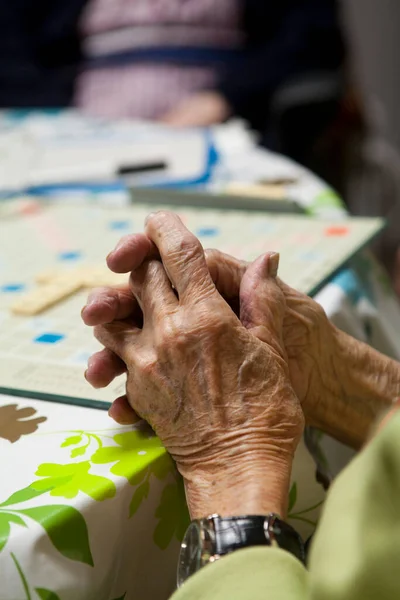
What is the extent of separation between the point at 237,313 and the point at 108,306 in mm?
136

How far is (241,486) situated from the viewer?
1.87 ft

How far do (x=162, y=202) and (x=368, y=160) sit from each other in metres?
1.91

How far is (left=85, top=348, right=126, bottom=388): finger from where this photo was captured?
2.17 ft

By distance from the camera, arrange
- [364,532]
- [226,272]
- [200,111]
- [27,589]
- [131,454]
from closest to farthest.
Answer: [364,532]
[27,589]
[131,454]
[226,272]
[200,111]

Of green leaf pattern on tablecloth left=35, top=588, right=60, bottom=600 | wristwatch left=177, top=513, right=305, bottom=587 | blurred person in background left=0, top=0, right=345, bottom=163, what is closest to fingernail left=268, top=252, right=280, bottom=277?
wristwatch left=177, top=513, right=305, bottom=587

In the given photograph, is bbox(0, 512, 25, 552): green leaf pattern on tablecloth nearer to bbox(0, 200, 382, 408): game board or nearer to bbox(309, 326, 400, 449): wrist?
bbox(0, 200, 382, 408): game board

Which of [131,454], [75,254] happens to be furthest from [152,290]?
[75,254]

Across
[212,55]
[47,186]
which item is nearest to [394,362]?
[47,186]

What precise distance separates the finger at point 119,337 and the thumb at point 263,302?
10 centimetres

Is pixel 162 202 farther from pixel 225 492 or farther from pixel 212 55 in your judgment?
pixel 212 55

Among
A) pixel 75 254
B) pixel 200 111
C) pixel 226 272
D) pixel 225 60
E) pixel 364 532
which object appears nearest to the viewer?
pixel 364 532

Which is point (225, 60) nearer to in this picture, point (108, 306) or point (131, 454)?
point (108, 306)

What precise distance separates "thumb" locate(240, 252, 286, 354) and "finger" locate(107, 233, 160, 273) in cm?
10

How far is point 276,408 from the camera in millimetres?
611
